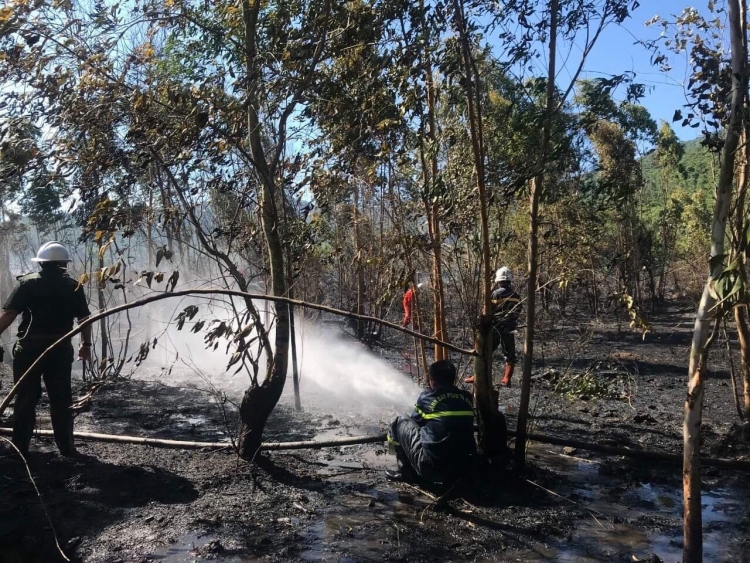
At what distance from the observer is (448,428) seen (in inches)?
195

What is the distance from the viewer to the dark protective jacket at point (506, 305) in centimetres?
555

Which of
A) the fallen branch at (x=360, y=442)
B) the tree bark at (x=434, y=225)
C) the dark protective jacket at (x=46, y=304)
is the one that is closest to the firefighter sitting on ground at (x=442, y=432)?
the fallen branch at (x=360, y=442)

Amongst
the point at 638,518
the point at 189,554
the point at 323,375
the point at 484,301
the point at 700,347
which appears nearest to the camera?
the point at 700,347

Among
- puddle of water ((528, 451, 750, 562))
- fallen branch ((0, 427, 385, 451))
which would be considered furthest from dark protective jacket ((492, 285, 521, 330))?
fallen branch ((0, 427, 385, 451))

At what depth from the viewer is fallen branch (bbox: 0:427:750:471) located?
5617 millimetres

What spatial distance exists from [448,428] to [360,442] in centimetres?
146

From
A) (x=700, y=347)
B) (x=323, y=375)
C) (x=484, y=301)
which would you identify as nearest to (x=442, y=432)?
(x=484, y=301)

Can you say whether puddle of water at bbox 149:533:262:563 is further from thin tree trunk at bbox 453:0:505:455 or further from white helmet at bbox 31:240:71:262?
white helmet at bbox 31:240:71:262

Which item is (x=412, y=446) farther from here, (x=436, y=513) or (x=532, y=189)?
(x=532, y=189)

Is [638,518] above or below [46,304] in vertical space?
below

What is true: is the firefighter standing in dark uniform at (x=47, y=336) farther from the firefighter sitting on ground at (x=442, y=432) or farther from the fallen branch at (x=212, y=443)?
the firefighter sitting on ground at (x=442, y=432)

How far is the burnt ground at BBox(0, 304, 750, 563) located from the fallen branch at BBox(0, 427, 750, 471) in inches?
3.3

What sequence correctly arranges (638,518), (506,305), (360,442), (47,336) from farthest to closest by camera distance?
(506,305), (360,442), (47,336), (638,518)

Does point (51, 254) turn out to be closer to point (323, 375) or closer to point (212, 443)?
point (212, 443)
